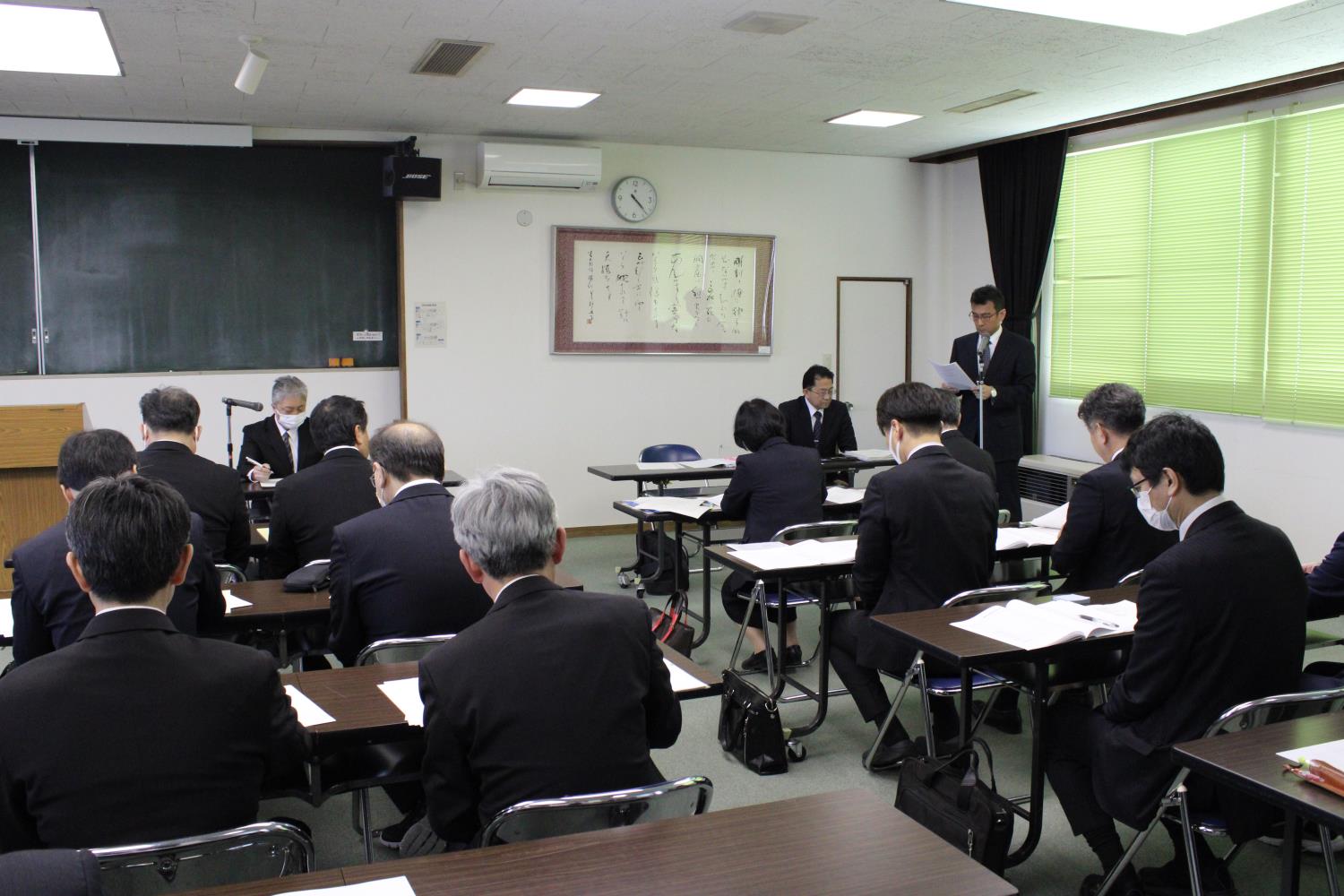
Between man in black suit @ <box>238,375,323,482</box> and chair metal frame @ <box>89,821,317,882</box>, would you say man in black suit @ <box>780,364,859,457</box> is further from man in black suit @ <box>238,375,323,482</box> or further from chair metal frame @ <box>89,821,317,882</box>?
chair metal frame @ <box>89,821,317,882</box>

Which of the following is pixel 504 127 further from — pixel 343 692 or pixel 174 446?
pixel 343 692

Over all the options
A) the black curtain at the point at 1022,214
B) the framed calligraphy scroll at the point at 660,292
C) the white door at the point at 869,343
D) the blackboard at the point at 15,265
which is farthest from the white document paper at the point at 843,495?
the blackboard at the point at 15,265

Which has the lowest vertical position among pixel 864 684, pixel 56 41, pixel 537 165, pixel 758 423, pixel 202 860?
pixel 864 684

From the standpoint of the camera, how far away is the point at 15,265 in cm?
680

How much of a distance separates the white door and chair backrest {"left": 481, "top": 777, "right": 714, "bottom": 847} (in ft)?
24.2

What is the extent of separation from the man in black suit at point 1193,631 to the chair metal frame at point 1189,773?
0.06 meters

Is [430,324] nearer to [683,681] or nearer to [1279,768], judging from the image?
[683,681]

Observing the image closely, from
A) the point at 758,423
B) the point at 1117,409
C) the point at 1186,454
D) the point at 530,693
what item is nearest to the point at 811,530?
the point at 758,423

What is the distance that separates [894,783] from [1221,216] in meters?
4.86

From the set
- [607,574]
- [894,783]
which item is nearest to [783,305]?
[607,574]

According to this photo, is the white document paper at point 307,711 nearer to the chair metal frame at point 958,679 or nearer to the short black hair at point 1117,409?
the chair metal frame at point 958,679

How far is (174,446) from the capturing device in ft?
12.8

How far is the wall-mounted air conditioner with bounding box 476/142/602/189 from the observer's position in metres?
7.57

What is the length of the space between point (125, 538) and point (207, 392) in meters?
5.99
